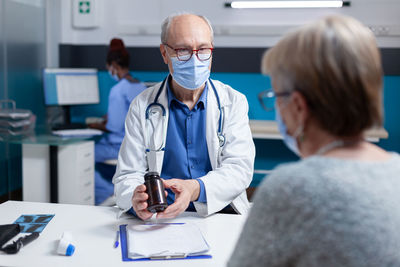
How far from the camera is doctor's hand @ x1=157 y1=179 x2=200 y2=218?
134cm

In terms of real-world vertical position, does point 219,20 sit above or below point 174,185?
above

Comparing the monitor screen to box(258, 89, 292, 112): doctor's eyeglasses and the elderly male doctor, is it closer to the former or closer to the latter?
the elderly male doctor

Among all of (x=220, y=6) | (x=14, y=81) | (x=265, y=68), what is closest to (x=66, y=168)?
(x=14, y=81)

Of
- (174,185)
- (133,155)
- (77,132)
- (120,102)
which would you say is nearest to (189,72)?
(133,155)

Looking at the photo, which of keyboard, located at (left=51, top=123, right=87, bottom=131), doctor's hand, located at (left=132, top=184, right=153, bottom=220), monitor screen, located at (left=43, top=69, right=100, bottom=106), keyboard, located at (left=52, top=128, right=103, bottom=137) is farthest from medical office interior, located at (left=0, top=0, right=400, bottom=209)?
doctor's hand, located at (left=132, top=184, right=153, bottom=220)

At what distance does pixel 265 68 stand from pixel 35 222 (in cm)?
96

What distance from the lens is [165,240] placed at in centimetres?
123

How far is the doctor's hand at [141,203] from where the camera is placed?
1291 millimetres

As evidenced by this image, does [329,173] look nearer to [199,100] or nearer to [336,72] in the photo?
[336,72]

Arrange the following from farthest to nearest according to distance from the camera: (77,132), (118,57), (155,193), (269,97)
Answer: (118,57) < (77,132) < (155,193) < (269,97)

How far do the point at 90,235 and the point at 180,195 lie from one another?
0.30 m

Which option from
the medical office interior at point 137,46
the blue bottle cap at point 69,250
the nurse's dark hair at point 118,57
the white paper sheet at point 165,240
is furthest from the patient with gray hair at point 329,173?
the nurse's dark hair at point 118,57

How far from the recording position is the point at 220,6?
13.5 feet

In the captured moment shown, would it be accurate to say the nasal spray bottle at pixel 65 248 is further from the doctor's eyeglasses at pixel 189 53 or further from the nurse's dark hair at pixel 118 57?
the nurse's dark hair at pixel 118 57
